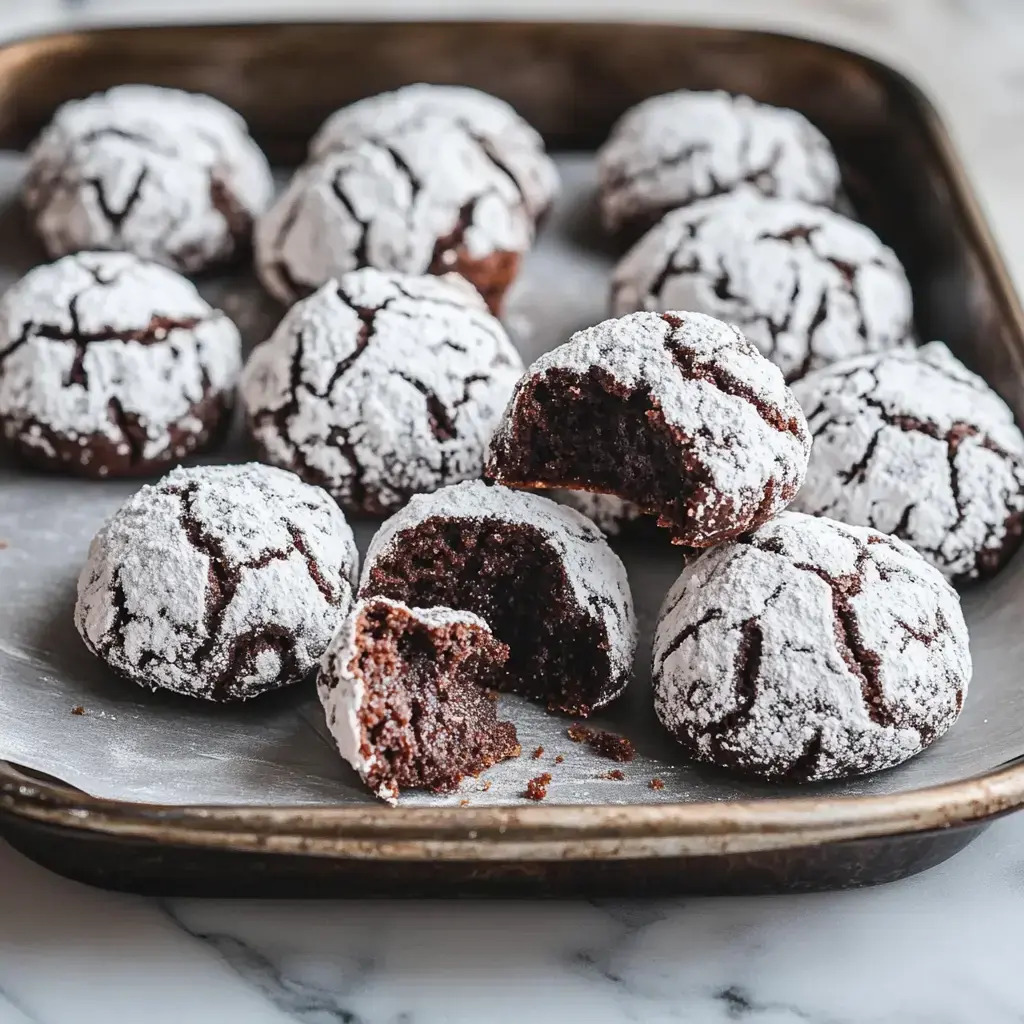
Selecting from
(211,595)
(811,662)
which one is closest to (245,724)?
(211,595)

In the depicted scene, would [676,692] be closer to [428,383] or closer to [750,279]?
[428,383]

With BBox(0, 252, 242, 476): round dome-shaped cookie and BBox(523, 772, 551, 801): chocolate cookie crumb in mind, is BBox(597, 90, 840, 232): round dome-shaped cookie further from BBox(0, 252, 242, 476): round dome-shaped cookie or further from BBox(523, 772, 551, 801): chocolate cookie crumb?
BBox(523, 772, 551, 801): chocolate cookie crumb

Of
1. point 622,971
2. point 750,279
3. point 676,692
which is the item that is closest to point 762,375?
point 676,692

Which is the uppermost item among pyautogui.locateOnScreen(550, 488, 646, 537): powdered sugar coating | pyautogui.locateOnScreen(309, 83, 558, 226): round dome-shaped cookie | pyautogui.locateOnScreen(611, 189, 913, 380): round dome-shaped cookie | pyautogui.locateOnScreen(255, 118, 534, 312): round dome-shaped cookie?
pyautogui.locateOnScreen(611, 189, 913, 380): round dome-shaped cookie

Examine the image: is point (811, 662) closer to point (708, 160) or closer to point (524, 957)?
point (524, 957)

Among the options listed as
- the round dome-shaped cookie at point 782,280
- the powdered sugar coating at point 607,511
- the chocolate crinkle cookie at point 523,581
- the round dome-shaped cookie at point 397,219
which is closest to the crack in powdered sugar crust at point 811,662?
the chocolate crinkle cookie at point 523,581

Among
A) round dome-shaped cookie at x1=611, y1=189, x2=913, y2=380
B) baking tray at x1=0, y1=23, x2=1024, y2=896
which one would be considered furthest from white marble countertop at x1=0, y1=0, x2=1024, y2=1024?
round dome-shaped cookie at x1=611, y1=189, x2=913, y2=380

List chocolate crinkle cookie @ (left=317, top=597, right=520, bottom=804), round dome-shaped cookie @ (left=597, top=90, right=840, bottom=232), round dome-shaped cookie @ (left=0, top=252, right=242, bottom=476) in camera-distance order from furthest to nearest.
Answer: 1. round dome-shaped cookie @ (left=597, top=90, right=840, bottom=232)
2. round dome-shaped cookie @ (left=0, top=252, right=242, bottom=476)
3. chocolate crinkle cookie @ (left=317, top=597, right=520, bottom=804)
